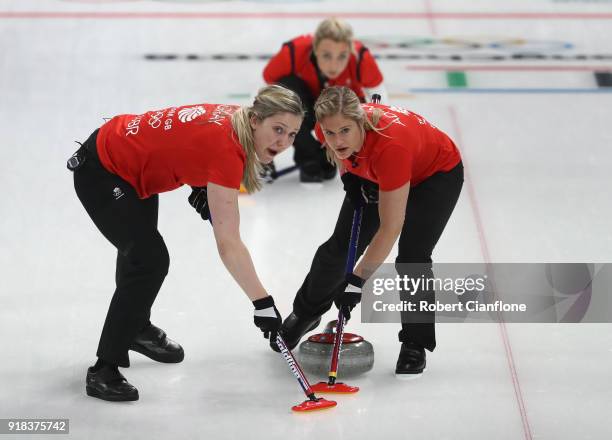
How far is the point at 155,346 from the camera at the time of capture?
4664 mm

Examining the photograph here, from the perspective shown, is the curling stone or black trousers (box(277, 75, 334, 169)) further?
black trousers (box(277, 75, 334, 169))

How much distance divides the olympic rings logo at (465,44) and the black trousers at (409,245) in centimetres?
448

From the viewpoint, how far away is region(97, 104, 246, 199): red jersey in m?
4.01

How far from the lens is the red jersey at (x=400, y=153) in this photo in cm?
414

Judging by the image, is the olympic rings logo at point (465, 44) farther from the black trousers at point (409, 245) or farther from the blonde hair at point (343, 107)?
the blonde hair at point (343, 107)

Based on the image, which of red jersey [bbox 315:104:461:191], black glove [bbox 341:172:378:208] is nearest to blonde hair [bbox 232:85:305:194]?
red jersey [bbox 315:104:461:191]

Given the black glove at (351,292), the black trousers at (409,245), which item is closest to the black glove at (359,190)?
the black trousers at (409,245)

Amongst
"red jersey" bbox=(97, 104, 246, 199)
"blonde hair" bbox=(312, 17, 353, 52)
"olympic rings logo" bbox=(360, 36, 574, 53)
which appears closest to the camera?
"red jersey" bbox=(97, 104, 246, 199)

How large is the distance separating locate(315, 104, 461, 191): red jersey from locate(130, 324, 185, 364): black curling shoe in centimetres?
109

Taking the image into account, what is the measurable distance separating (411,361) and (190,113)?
140 cm

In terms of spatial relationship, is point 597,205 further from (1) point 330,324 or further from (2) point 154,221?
(2) point 154,221

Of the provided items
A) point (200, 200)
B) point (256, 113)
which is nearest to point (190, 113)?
point (256, 113)

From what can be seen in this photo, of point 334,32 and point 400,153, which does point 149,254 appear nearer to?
point 400,153

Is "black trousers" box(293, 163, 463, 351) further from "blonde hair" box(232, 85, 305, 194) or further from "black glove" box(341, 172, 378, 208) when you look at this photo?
"blonde hair" box(232, 85, 305, 194)
